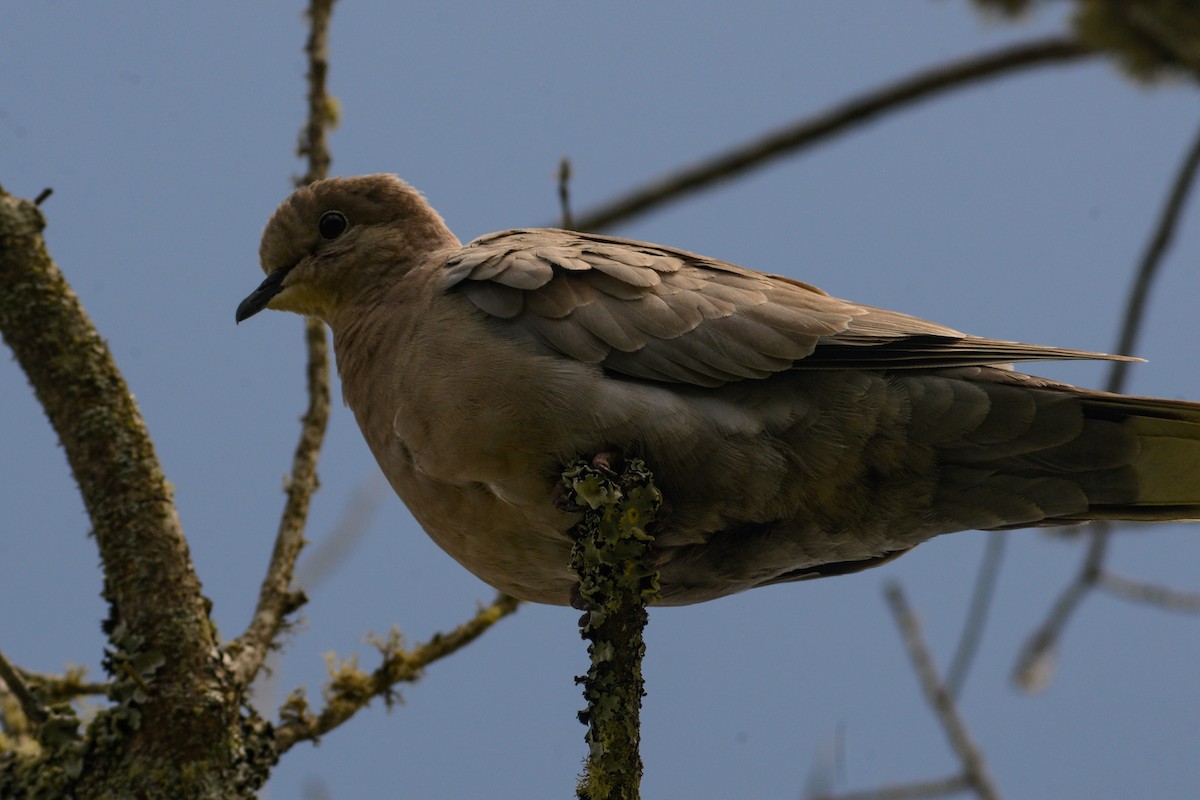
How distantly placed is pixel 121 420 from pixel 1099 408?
255 cm

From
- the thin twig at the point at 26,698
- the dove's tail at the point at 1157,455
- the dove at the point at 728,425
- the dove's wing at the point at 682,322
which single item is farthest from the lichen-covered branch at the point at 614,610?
the thin twig at the point at 26,698

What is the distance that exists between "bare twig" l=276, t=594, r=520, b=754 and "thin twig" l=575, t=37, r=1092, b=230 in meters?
2.03

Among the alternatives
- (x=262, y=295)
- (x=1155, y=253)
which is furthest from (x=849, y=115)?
(x=262, y=295)

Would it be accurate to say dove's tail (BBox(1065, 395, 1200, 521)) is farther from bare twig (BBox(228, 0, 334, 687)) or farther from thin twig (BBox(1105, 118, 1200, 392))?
bare twig (BBox(228, 0, 334, 687))

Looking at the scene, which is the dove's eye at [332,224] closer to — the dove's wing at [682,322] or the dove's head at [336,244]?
the dove's head at [336,244]

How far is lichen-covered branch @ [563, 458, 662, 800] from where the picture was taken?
250cm

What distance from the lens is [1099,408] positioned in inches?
124

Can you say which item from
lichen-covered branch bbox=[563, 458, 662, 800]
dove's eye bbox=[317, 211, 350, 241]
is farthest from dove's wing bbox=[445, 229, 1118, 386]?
dove's eye bbox=[317, 211, 350, 241]

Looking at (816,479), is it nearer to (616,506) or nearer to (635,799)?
(616,506)

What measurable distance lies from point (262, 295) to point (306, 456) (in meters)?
0.65

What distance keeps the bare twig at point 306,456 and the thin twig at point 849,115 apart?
137 cm

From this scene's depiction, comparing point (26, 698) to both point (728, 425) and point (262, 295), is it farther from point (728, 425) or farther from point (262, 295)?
point (728, 425)

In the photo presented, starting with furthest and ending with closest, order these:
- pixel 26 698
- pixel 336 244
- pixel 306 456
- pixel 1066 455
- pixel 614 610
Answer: pixel 336 244 < pixel 306 456 < pixel 1066 455 < pixel 26 698 < pixel 614 610

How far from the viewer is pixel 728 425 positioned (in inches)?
123
